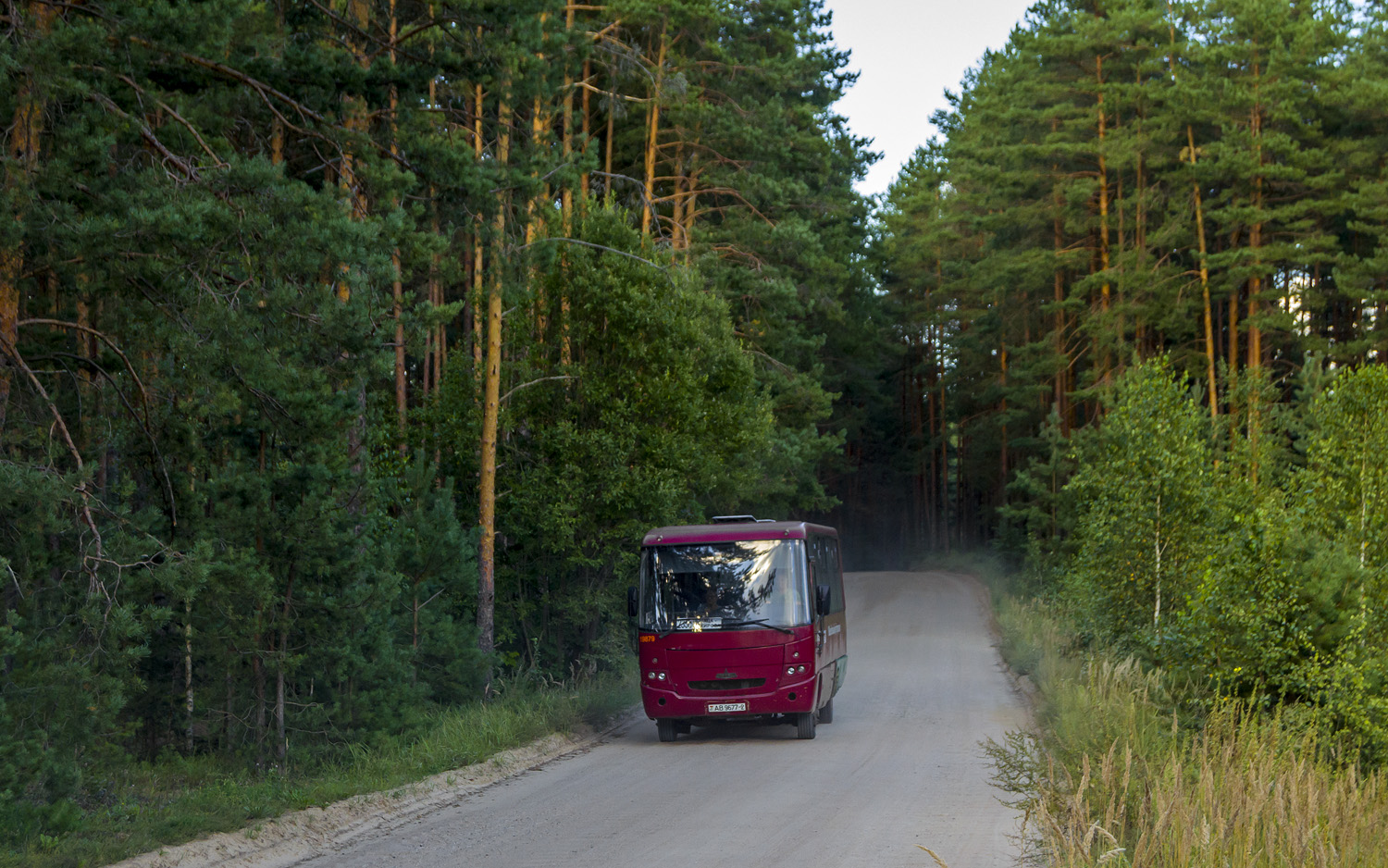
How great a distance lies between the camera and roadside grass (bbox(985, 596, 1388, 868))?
6430mm

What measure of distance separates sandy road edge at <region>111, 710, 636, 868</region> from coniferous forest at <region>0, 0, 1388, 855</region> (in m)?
1.07

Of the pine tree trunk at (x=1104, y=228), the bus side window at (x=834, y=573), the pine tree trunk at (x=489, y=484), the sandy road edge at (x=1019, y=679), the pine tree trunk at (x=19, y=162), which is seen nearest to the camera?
the pine tree trunk at (x=19, y=162)

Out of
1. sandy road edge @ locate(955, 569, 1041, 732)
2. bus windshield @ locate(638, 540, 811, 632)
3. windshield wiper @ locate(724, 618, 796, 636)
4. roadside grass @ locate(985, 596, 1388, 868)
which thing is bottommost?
sandy road edge @ locate(955, 569, 1041, 732)

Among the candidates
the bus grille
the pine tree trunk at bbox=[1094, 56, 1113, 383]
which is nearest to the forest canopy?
the bus grille

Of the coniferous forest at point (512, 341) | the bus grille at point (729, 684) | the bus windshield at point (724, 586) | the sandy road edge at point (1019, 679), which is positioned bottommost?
the sandy road edge at point (1019, 679)

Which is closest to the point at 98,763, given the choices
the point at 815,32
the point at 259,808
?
the point at 259,808

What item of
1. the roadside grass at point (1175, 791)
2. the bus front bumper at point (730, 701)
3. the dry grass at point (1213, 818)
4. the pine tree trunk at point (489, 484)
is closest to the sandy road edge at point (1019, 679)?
the roadside grass at point (1175, 791)

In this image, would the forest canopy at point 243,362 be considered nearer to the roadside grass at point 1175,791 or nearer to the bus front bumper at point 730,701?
the bus front bumper at point 730,701

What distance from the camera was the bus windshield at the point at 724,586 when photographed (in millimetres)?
15422

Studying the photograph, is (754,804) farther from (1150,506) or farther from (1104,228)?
(1104,228)

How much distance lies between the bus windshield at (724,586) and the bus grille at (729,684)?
685 mm

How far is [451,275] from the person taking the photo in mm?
13008

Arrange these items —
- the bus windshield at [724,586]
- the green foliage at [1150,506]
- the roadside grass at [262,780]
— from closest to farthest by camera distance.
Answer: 1. the roadside grass at [262,780]
2. the bus windshield at [724,586]
3. the green foliage at [1150,506]

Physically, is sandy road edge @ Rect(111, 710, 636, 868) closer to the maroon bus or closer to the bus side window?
the maroon bus
